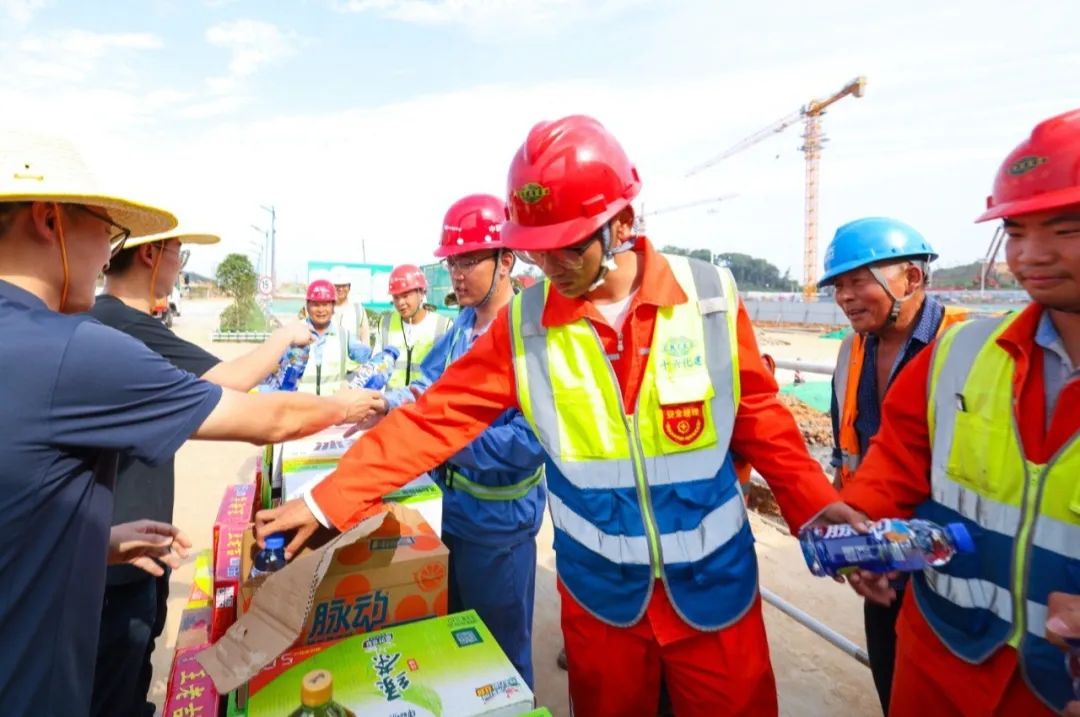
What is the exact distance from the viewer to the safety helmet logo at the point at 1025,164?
1.38 m

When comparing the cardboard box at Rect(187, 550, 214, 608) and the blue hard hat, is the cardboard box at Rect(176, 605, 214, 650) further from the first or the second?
the blue hard hat

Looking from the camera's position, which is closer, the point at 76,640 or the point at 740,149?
the point at 76,640

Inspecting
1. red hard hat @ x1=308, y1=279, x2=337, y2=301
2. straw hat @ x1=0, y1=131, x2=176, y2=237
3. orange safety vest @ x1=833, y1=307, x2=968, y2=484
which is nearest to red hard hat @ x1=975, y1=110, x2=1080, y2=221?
orange safety vest @ x1=833, y1=307, x2=968, y2=484

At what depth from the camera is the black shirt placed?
2.31 m

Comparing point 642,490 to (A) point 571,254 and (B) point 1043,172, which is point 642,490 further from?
(B) point 1043,172

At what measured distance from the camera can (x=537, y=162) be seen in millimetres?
1803

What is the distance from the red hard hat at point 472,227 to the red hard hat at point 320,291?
13.9 feet

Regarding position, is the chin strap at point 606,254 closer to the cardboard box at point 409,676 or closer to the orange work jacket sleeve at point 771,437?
the orange work jacket sleeve at point 771,437

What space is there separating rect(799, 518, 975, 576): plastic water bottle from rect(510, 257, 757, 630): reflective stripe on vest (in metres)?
0.37

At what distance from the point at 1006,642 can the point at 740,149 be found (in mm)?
91778

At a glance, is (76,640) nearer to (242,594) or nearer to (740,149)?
(242,594)

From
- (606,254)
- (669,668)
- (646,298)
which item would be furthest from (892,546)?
(606,254)

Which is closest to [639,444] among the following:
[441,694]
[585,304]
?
[585,304]

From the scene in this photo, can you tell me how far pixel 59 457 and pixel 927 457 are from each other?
221 cm
